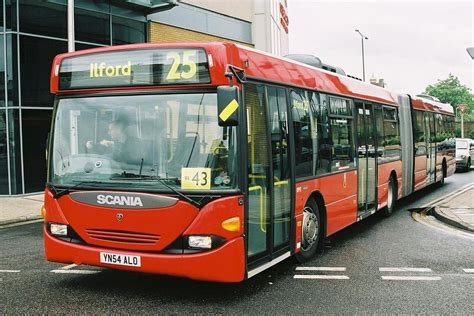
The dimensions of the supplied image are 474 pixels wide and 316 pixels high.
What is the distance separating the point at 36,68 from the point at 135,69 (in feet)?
41.3

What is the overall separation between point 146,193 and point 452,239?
233 inches

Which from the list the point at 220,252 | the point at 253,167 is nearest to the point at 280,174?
the point at 253,167

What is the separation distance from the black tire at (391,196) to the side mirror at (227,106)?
24.0 feet

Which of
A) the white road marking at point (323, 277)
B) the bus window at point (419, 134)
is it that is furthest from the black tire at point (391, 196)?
the white road marking at point (323, 277)

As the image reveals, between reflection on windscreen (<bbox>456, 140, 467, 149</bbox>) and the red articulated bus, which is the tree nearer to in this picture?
reflection on windscreen (<bbox>456, 140, 467, 149</bbox>)

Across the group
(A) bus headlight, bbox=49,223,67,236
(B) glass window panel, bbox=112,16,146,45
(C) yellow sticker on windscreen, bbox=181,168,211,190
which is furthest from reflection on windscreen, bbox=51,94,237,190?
(B) glass window panel, bbox=112,16,146,45

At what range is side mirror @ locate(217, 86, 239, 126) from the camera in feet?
17.0

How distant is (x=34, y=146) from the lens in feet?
56.0

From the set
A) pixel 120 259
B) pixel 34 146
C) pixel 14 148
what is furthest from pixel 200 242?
pixel 34 146

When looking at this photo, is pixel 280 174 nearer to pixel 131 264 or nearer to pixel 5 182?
pixel 131 264

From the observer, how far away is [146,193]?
18.1 ft

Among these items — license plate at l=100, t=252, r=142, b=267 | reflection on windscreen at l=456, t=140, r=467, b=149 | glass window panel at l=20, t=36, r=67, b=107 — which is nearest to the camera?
license plate at l=100, t=252, r=142, b=267

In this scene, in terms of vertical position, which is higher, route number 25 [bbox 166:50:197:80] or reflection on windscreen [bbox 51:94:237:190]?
route number 25 [bbox 166:50:197:80]

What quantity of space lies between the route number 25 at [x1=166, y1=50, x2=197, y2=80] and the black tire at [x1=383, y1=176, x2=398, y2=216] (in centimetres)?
733
